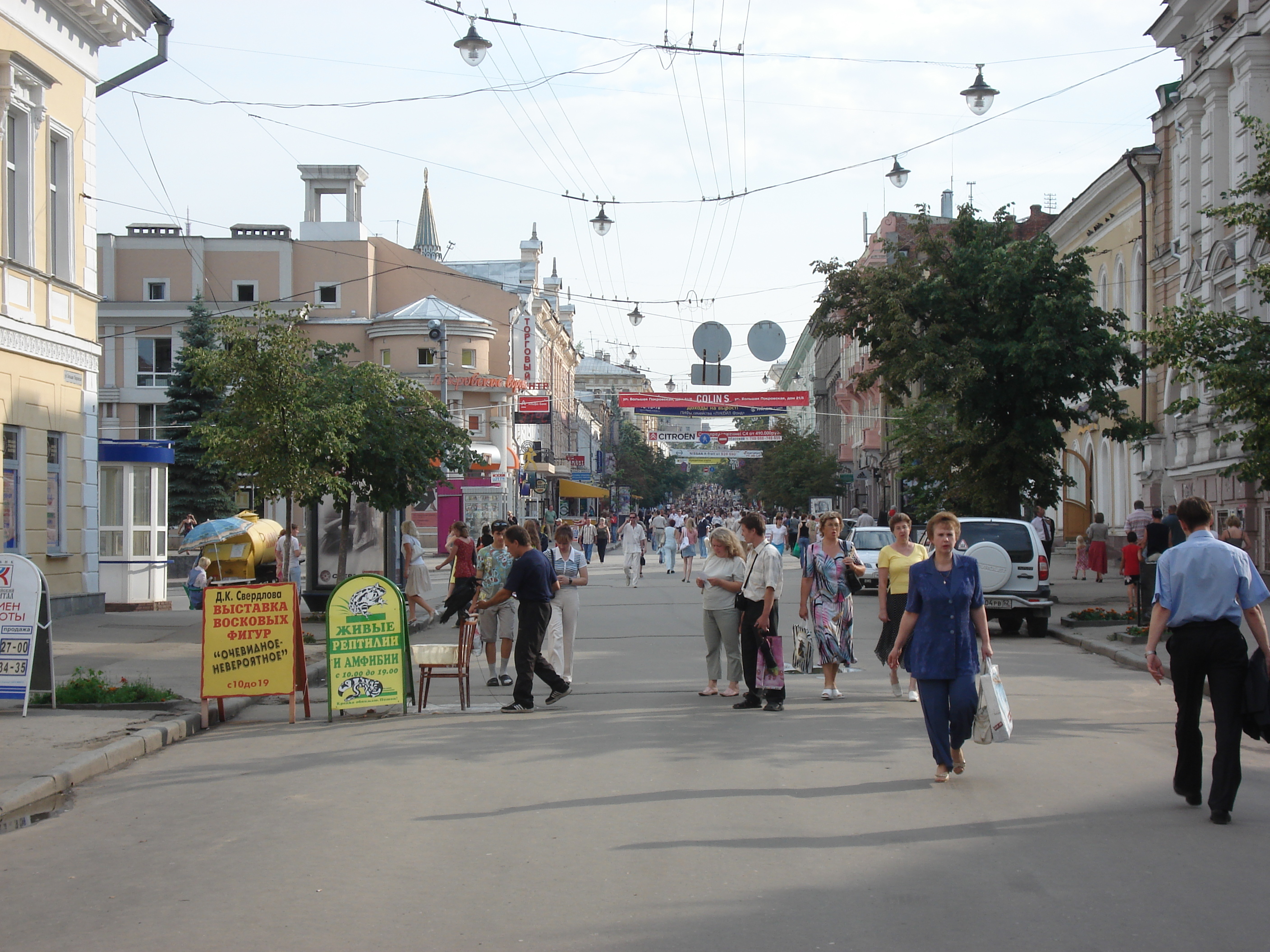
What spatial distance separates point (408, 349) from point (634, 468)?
51.7m

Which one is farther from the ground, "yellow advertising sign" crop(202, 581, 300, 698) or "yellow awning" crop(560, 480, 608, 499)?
"yellow awning" crop(560, 480, 608, 499)

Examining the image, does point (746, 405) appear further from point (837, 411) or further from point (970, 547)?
point (837, 411)

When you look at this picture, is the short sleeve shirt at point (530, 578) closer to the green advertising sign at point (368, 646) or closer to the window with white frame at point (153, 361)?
the green advertising sign at point (368, 646)

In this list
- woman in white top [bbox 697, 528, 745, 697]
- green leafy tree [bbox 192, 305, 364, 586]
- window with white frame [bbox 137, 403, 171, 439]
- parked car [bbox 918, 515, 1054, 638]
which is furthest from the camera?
window with white frame [bbox 137, 403, 171, 439]

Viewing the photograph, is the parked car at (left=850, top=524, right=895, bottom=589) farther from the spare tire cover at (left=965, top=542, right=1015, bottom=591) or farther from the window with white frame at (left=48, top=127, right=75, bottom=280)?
the window with white frame at (left=48, top=127, right=75, bottom=280)

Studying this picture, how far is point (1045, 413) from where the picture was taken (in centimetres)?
2427

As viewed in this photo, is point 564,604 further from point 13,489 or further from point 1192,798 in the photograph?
point 13,489

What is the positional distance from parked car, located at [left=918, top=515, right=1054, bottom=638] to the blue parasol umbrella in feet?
44.8

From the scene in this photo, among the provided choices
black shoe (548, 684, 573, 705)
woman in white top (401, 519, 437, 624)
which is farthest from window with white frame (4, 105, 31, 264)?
black shoe (548, 684, 573, 705)

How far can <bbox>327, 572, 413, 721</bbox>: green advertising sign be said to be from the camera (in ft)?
36.2

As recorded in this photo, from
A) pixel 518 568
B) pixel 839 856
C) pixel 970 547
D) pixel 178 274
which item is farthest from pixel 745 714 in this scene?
pixel 178 274

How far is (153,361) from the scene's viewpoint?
5691 cm

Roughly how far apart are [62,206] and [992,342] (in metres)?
16.1

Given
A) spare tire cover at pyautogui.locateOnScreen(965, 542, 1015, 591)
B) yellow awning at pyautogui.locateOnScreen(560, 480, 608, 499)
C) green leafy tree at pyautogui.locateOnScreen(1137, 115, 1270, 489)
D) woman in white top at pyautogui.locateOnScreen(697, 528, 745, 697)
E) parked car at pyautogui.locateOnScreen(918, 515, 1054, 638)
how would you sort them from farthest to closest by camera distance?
yellow awning at pyautogui.locateOnScreen(560, 480, 608, 499) → parked car at pyautogui.locateOnScreen(918, 515, 1054, 638) → spare tire cover at pyautogui.locateOnScreen(965, 542, 1015, 591) → green leafy tree at pyautogui.locateOnScreen(1137, 115, 1270, 489) → woman in white top at pyautogui.locateOnScreen(697, 528, 745, 697)
